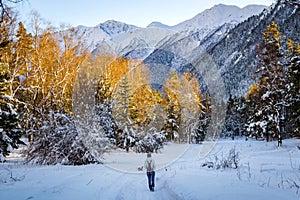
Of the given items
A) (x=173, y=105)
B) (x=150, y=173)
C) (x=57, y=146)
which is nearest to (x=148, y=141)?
(x=173, y=105)

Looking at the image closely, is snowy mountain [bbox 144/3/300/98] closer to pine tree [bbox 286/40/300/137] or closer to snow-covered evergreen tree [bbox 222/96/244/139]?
snow-covered evergreen tree [bbox 222/96/244/139]

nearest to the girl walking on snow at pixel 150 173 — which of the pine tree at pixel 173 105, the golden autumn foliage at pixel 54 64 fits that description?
the golden autumn foliage at pixel 54 64

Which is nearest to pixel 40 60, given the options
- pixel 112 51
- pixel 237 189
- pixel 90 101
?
pixel 90 101

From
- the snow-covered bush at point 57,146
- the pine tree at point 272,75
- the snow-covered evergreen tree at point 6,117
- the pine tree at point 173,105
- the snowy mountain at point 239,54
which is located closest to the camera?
the snow-covered bush at point 57,146

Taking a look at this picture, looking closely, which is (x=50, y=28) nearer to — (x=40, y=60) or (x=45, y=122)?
(x=40, y=60)

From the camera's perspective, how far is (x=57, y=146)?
15.3 meters

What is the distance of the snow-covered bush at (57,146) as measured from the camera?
15078 millimetres

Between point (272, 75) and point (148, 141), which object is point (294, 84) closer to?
point (272, 75)

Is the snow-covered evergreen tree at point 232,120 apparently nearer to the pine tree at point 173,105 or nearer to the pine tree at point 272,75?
the pine tree at point 173,105

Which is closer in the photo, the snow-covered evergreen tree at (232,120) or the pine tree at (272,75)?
the pine tree at (272,75)

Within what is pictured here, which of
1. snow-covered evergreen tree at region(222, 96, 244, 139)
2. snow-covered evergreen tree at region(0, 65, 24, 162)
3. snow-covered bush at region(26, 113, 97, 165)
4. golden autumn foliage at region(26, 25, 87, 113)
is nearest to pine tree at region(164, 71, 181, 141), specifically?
golden autumn foliage at region(26, 25, 87, 113)

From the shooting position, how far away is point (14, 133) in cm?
1783

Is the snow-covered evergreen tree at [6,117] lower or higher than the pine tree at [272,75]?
lower

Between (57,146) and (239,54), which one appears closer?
(57,146)
